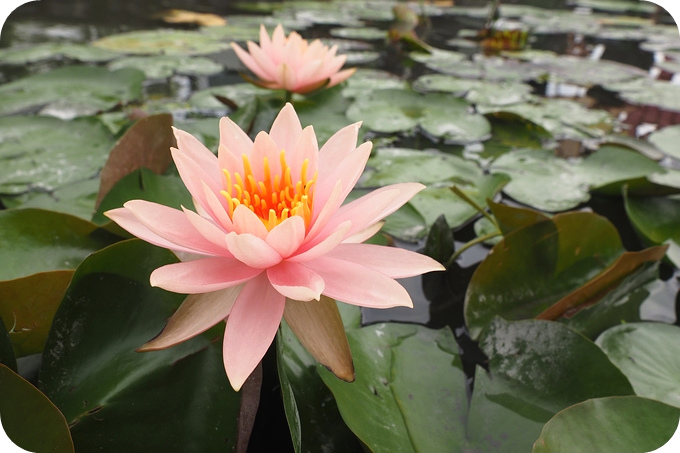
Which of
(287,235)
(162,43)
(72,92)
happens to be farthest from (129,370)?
(162,43)

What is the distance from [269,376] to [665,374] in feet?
2.62

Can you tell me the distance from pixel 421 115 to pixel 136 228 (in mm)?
1782

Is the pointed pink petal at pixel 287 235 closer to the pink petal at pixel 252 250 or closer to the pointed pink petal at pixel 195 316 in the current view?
the pink petal at pixel 252 250

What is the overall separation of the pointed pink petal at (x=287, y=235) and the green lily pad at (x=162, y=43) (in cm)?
304

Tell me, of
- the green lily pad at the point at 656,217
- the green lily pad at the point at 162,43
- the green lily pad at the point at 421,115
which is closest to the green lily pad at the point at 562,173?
the green lily pad at the point at 656,217

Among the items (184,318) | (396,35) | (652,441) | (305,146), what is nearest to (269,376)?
(184,318)

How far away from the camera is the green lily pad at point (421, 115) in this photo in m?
2.04

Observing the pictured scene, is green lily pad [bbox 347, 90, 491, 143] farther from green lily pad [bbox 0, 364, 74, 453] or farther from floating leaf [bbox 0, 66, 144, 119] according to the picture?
green lily pad [bbox 0, 364, 74, 453]

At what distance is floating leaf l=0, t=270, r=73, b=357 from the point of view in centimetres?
71

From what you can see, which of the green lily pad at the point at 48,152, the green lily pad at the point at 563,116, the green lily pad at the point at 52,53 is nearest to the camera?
the green lily pad at the point at 48,152

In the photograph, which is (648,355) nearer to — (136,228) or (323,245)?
(323,245)

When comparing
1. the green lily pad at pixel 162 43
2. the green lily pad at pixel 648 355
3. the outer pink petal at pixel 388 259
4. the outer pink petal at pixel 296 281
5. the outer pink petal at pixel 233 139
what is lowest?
the green lily pad at pixel 648 355

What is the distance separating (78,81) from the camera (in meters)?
2.34

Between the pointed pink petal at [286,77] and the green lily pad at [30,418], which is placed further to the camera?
the pointed pink petal at [286,77]
